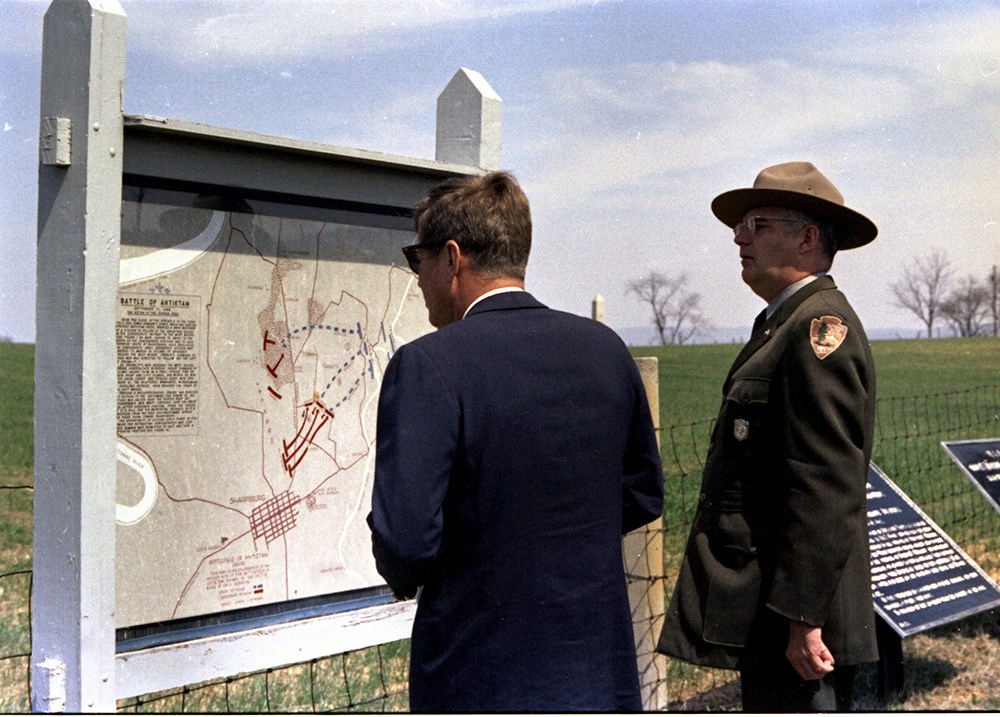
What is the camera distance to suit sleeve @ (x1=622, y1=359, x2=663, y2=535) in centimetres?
253

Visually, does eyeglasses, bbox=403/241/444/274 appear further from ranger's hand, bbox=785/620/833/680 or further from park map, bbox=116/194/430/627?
ranger's hand, bbox=785/620/833/680

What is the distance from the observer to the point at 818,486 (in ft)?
9.06

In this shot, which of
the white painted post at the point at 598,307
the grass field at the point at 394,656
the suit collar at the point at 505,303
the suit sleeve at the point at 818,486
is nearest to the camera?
the suit collar at the point at 505,303

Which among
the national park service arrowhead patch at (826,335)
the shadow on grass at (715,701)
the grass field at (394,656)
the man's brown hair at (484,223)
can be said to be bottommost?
the shadow on grass at (715,701)

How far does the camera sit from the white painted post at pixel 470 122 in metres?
3.67

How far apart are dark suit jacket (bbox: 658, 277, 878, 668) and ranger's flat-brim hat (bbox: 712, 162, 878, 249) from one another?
208 millimetres

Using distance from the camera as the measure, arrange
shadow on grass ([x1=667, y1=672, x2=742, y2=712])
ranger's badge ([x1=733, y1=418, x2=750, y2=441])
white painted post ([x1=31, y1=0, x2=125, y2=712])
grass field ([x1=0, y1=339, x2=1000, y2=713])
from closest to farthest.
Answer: white painted post ([x1=31, y1=0, x2=125, y2=712]), ranger's badge ([x1=733, y1=418, x2=750, y2=441]), grass field ([x1=0, y1=339, x2=1000, y2=713]), shadow on grass ([x1=667, y1=672, x2=742, y2=712])

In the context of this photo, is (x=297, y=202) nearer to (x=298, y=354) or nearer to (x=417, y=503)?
(x=298, y=354)

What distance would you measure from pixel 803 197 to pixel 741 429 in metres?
0.70

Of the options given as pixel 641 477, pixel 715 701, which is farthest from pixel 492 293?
pixel 715 701

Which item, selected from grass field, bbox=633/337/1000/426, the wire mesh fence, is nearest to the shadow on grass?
the wire mesh fence

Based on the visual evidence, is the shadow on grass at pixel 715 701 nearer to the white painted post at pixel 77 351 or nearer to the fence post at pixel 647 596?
the fence post at pixel 647 596

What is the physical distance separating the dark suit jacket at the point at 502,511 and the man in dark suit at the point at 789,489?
697mm

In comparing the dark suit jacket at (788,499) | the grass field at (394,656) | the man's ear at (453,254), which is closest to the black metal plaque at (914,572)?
the grass field at (394,656)
